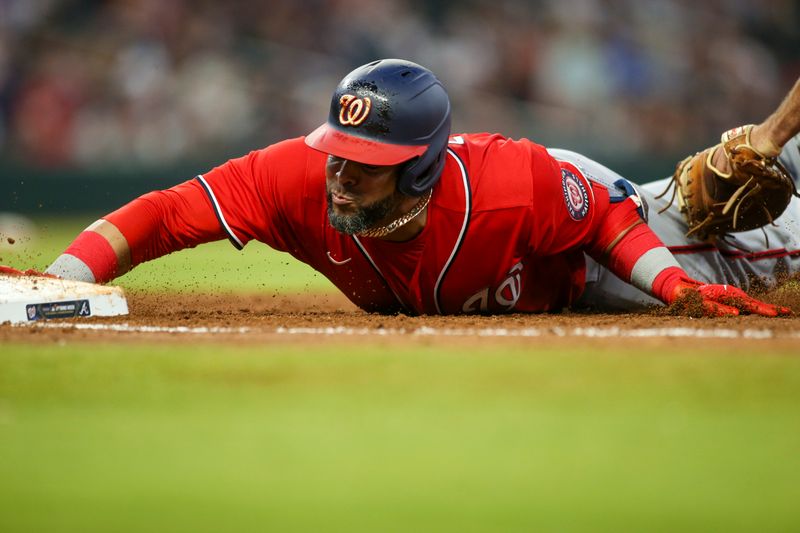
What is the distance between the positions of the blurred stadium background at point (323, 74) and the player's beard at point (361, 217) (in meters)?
8.18

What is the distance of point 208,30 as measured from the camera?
11961 mm

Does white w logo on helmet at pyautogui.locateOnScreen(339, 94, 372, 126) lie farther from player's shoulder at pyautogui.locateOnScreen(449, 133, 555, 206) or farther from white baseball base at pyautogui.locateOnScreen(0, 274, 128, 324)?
white baseball base at pyautogui.locateOnScreen(0, 274, 128, 324)

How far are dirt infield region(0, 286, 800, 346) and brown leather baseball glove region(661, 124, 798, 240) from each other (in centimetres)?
73

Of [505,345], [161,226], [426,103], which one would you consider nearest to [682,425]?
[505,345]

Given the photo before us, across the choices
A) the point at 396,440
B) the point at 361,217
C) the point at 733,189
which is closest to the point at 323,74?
the point at 733,189

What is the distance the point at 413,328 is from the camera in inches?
140

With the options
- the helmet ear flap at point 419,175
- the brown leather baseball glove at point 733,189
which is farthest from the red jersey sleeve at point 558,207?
the brown leather baseball glove at point 733,189

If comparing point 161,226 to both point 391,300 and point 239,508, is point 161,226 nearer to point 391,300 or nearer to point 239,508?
point 391,300

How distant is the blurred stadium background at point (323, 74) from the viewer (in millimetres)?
11492

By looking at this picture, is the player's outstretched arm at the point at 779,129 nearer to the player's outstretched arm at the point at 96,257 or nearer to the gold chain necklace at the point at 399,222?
the gold chain necklace at the point at 399,222

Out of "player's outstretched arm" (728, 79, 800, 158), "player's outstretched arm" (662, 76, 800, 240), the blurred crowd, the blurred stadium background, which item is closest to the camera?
"player's outstretched arm" (728, 79, 800, 158)

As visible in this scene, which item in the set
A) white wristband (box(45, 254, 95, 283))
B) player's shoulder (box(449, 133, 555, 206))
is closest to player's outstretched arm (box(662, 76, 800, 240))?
player's shoulder (box(449, 133, 555, 206))

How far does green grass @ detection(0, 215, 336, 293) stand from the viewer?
680 cm

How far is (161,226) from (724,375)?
2.20m
